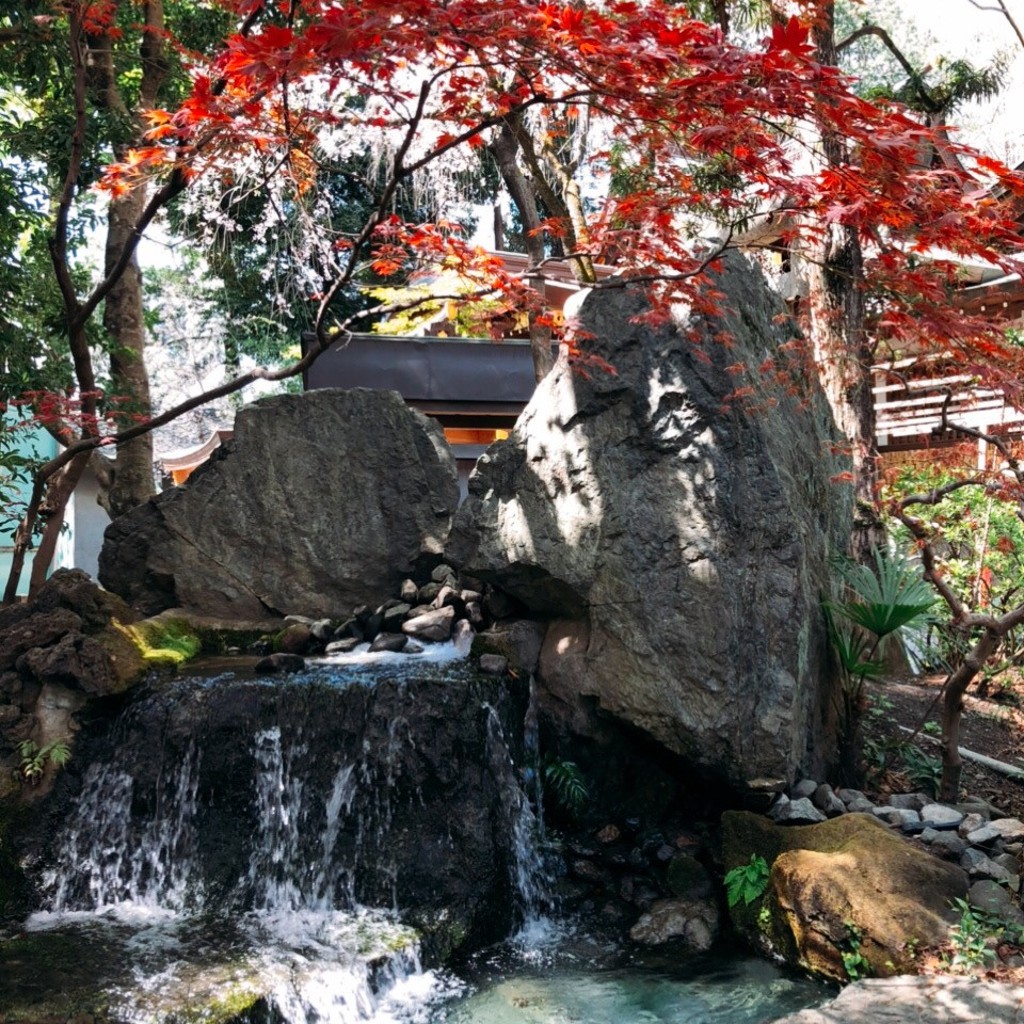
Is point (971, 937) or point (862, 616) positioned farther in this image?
point (862, 616)

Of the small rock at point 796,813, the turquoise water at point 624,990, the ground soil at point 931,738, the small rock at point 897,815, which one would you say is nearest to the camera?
the turquoise water at point 624,990

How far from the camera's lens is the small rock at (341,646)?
302 inches

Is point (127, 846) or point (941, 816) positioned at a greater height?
point (127, 846)

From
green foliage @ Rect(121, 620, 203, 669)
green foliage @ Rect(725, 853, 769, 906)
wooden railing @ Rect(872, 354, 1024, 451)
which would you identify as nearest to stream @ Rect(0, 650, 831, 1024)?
green foliage @ Rect(725, 853, 769, 906)

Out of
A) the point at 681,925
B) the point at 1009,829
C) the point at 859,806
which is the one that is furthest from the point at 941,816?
the point at 681,925

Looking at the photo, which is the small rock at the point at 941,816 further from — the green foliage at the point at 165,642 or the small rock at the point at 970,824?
the green foliage at the point at 165,642

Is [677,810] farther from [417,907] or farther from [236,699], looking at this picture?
[236,699]

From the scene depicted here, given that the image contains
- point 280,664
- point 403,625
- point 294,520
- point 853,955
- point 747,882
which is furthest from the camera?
point 294,520

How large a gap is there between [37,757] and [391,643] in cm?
255

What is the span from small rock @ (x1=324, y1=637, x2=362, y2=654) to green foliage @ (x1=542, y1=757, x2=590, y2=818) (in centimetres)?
192

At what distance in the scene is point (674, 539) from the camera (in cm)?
644

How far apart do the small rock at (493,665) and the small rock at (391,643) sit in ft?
3.18

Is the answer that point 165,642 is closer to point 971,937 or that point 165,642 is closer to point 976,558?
point 971,937

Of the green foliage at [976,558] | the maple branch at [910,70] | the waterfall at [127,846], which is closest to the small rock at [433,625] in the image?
the waterfall at [127,846]
